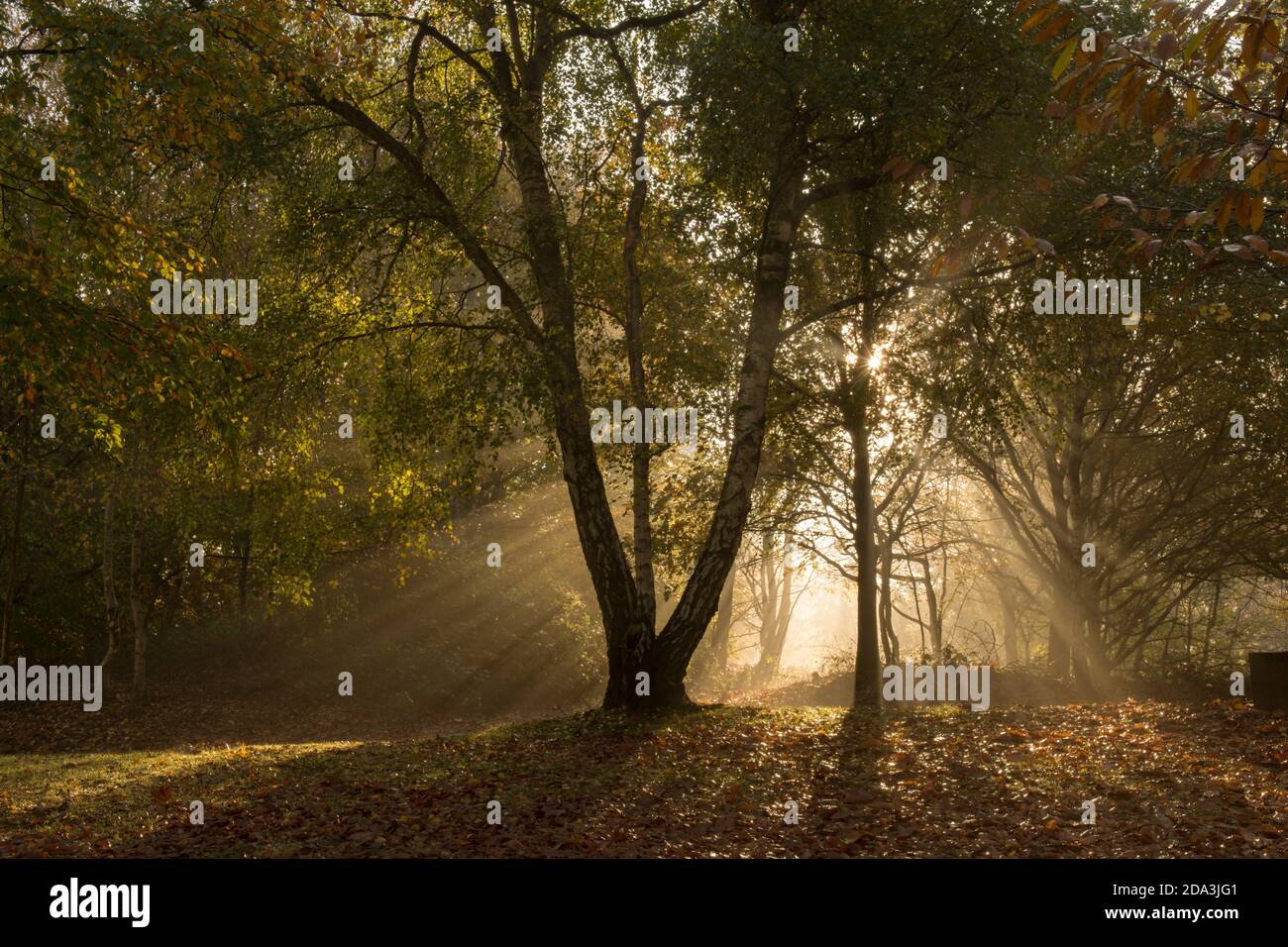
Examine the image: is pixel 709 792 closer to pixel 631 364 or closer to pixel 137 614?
pixel 631 364

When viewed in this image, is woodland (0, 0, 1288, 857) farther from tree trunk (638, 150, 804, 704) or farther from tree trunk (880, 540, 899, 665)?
tree trunk (880, 540, 899, 665)

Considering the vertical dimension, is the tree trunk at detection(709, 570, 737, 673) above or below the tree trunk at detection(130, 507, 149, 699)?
below

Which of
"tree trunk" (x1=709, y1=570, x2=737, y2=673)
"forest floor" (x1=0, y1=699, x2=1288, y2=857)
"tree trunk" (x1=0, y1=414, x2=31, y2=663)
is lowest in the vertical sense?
"tree trunk" (x1=709, y1=570, x2=737, y2=673)

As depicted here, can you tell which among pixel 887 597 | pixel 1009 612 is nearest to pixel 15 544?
pixel 887 597

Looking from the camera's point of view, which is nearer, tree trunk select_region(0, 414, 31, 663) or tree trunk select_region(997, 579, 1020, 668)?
tree trunk select_region(0, 414, 31, 663)

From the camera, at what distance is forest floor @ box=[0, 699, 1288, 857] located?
25.2ft

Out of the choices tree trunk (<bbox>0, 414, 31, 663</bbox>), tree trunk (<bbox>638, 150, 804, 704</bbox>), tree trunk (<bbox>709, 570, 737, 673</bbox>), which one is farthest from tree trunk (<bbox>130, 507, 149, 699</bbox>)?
tree trunk (<bbox>709, 570, 737, 673</bbox>)

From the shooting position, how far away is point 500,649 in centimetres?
2647

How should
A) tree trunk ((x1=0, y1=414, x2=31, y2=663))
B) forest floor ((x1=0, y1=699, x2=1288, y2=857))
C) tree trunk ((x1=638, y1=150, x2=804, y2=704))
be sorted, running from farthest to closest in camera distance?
tree trunk ((x1=0, y1=414, x2=31, y2=663)) < tree trunk ((x1=638, y1=150, x2=804, y2=704)) < forest floor ((x1=0, y1=699, x2=1288, y2=857))

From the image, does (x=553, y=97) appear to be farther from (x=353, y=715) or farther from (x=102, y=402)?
(x=353, y=715)

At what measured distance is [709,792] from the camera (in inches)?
368

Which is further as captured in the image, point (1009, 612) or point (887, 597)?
point (1009, 612)

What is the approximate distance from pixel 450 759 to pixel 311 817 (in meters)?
2.72
